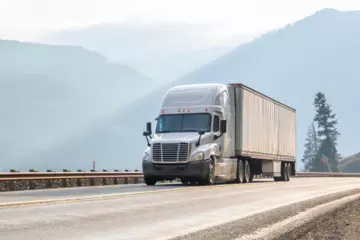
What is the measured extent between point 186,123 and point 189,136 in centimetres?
92

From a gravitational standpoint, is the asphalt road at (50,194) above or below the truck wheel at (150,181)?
below

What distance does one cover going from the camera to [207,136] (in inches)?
→ 946

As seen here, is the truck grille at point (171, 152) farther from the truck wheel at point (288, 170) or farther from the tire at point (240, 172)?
the truck wheel at point (288, 170)

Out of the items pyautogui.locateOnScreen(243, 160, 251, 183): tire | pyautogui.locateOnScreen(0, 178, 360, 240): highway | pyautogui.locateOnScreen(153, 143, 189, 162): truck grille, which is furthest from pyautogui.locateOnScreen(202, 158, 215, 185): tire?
pyautogui.locateOnScreen(0, 178, 360, 240): highway

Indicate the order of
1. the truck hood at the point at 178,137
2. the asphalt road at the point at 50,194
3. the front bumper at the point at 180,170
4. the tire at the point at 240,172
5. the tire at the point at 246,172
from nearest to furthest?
the asphalt road at the point at 50,194, the front bumper at the point at 180,170, the truck hood at the point at 178,137, the tire at the point at 240,172, the tire at the point at 246,172

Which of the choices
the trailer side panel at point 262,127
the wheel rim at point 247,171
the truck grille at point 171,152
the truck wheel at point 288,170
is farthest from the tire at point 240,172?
the truck wheel at point 288,170

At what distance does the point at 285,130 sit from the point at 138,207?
25.7 meters

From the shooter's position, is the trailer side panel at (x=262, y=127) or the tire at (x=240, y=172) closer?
the tire at (x=240, y=172)

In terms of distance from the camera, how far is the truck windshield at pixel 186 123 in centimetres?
2433

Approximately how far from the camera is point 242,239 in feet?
27.0

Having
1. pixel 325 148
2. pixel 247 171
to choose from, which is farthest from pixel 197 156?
pixel 325 148

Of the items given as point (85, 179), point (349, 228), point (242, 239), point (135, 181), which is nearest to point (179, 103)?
point (85, 179)

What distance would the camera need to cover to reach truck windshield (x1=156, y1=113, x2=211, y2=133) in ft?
79.8

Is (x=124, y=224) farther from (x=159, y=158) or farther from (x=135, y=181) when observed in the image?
(x=135, y=181)
